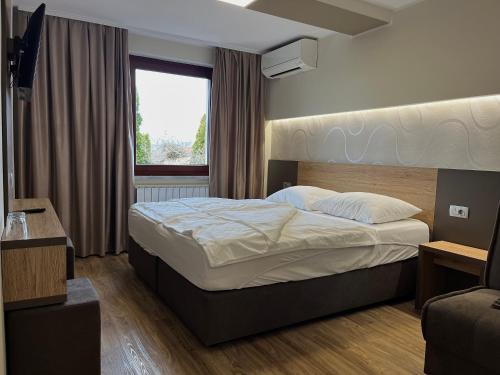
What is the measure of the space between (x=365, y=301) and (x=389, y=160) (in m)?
1.38

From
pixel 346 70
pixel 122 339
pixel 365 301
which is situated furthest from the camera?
pixel 346 70

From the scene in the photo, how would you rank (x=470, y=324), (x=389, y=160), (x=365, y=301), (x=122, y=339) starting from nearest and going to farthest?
(x=470, y=324), (x=122, y=339), (x=365, y=301), (x=389, y=160)

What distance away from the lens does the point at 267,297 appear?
90.0 inches

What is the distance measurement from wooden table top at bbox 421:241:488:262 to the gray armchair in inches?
21.4

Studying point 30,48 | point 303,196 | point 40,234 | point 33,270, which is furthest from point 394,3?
point 33,270

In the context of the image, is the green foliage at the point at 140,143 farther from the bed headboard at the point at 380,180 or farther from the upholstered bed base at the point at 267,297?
the bed headboard at the point at 380,180

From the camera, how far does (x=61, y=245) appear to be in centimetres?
156

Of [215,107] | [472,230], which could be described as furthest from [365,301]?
[215,107]

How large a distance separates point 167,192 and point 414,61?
3011 mm

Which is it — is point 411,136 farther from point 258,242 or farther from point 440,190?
point 258,242

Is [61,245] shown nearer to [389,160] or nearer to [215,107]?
[389,160]

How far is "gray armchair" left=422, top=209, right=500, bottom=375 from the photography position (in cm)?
161

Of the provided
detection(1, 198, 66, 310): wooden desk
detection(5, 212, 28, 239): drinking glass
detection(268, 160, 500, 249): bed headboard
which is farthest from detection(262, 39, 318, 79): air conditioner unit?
detection(1, 198, 66, 310): wooden desk

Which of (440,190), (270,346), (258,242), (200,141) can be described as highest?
(200,141)
